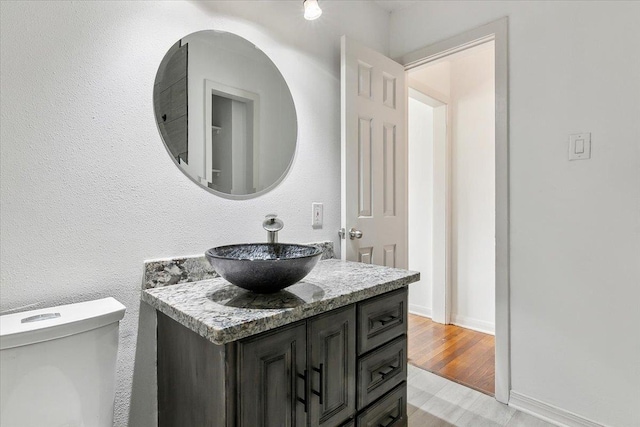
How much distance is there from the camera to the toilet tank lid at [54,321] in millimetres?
805

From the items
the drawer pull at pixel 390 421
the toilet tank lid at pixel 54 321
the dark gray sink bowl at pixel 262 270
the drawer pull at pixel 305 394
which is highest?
the dark gray sink bowl at pixel 262 270

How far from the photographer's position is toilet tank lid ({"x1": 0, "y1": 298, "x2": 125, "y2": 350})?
805 millimetres

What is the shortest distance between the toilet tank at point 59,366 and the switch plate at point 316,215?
1.02 m

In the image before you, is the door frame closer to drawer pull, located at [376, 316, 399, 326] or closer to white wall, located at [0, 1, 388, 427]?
drawer pull, located at [376, 316, 399, 326]

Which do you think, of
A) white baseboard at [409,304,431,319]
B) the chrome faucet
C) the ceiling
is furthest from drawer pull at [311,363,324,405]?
white baseboard at [409,304,431,319]

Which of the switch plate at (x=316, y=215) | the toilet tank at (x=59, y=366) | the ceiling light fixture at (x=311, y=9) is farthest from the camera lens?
the switch plate at (x=316, y=215)

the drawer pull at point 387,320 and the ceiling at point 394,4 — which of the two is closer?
the drawer pull at point 387,320

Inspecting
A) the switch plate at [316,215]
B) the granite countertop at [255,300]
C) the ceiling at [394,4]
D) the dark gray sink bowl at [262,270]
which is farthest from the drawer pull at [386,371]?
the ceiling at [394,4]
